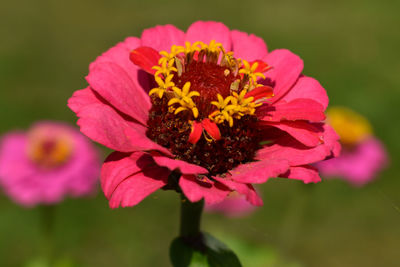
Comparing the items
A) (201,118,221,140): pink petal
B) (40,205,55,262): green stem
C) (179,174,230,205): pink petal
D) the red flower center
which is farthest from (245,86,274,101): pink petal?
(40,205,55,262): green stem

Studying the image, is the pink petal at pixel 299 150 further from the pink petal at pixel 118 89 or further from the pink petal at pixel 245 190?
the pink petal at pixel 118 89

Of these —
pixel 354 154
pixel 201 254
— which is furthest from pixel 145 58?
pixel 354 154

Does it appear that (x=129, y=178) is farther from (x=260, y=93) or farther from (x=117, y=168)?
(x=260, y=93)

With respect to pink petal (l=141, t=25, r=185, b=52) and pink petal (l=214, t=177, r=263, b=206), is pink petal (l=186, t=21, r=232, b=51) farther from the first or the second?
pink petal (l=214, t=177, r=263, b=206)

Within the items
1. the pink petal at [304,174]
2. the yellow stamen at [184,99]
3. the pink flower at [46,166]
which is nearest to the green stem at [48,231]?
the pink flower at [46,166]

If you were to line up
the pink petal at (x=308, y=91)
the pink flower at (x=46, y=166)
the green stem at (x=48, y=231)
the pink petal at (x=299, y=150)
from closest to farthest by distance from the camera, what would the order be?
the pink petal at (x=299, y=150), the pink petal at (x=308, y=91), the green stem at (x=48, y=231), the pink flower at (x=46, y=166)

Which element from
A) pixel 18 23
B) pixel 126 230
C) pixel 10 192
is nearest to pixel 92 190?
pixel 10 192

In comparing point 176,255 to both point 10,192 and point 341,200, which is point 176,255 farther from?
point 341,200

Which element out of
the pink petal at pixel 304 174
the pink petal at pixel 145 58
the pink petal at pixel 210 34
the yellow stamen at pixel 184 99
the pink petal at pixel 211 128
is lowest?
the pink petal at pixel 304 174
